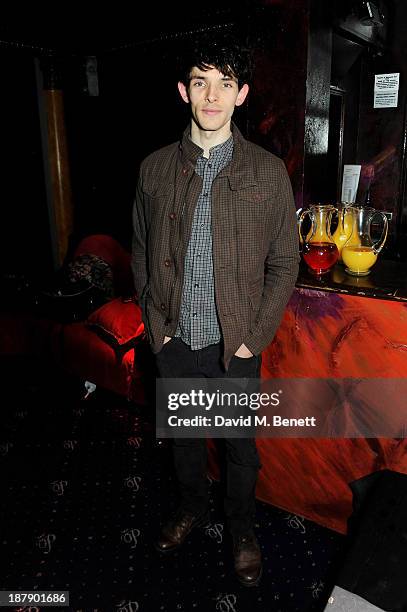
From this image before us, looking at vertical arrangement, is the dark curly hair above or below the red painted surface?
above

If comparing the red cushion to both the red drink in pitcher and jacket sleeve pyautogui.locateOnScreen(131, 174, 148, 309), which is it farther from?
the red drink in pitcher

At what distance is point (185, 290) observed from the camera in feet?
6.57

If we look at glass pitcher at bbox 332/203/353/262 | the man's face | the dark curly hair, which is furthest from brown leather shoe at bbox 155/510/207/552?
the dark curly hair

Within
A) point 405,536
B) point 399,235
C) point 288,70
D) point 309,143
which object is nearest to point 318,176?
point 309,143

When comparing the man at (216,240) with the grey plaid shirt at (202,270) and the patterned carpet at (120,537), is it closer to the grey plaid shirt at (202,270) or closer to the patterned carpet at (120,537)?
the grey plaid shirt at (202,270)

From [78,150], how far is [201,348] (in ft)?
11.1

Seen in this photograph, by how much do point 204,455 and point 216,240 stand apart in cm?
105

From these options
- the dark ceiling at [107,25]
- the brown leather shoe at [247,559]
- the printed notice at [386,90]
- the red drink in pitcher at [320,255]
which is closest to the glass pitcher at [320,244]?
the red drink in pitcher at [320,255]

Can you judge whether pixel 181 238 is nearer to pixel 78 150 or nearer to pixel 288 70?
pixel 288 70

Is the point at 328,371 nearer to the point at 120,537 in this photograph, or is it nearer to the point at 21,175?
the point at 120,537

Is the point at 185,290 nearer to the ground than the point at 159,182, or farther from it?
nearer to the ground

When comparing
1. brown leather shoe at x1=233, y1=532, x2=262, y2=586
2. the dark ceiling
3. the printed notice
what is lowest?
brown leather shoe at x1=233, y1=532, x2=262, y2=586

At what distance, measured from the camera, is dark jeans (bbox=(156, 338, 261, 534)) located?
6.82 feet

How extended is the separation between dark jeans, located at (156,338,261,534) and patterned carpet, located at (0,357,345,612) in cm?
22
